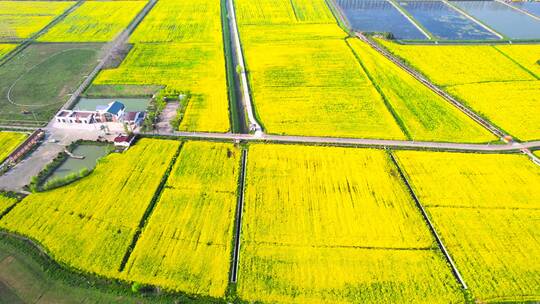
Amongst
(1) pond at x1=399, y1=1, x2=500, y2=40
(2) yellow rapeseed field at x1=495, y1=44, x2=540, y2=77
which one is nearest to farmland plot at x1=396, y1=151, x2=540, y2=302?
(2) yellow rapeseed field at x1=495, y1=44, x2=540, y2=77

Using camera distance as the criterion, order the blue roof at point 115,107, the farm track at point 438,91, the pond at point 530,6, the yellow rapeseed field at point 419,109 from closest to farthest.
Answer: the yellow rapeseed field at point 419,109, the blue roof at point 115,107, the farm track at point 438,91, the pond at point 530,6

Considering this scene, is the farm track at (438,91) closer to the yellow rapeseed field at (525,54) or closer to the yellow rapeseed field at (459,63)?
the yellow rapeseed field at (459,63)

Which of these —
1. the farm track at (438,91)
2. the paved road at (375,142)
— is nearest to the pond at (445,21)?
the farm track at (438,91)

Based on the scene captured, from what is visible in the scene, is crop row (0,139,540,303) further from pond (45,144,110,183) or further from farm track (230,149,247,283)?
pond (45,144,110,183)

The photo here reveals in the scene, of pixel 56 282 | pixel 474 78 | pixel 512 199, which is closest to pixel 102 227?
pixel 56 282

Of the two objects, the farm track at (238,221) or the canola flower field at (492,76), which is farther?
the canola flower field at (492,76)

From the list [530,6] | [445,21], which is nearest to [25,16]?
[445,21]

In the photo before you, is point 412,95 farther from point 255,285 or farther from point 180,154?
point 255,285
